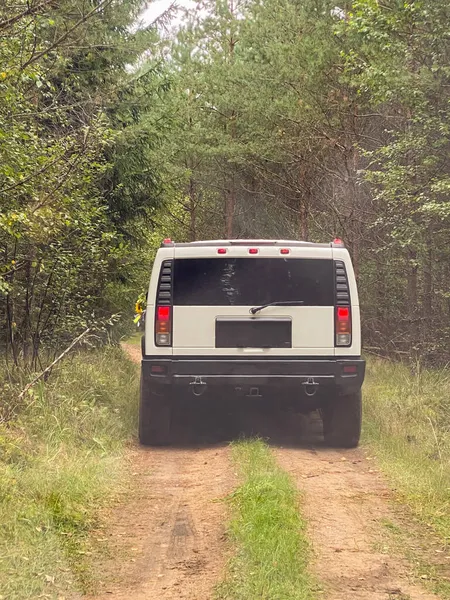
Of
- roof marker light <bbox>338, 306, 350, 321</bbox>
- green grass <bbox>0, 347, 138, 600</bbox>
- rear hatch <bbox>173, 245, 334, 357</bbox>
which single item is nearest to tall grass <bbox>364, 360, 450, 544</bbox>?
rear hatch <bbox>173, 245, 334, 357</bbox>

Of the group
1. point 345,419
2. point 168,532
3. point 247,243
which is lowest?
point 168,532

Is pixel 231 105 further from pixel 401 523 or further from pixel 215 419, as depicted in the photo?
pixel 401 523

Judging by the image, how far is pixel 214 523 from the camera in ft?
19.2

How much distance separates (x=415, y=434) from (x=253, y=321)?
244 cm

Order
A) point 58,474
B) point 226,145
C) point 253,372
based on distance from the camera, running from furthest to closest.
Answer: point 226,145 < point 253,372 < point 58,474

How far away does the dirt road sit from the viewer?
15.1ft

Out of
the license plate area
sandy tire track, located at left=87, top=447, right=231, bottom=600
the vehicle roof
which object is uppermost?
the vehicle roof

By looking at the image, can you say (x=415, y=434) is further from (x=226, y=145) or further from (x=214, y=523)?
(x=226, y=145)

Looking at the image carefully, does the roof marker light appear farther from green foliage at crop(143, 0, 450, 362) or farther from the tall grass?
green foliage at crop(143, 0, 450, 362)

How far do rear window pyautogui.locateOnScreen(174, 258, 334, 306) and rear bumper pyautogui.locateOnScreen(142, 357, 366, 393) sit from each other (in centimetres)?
67

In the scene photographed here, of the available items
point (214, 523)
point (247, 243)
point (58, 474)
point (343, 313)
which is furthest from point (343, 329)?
point (58, 474)

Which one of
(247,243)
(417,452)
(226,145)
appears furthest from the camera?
(226,145)

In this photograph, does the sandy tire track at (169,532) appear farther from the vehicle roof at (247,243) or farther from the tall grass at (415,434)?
the vehicle roof at (247,243)

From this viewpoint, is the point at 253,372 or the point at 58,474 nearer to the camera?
the point at 58,474
